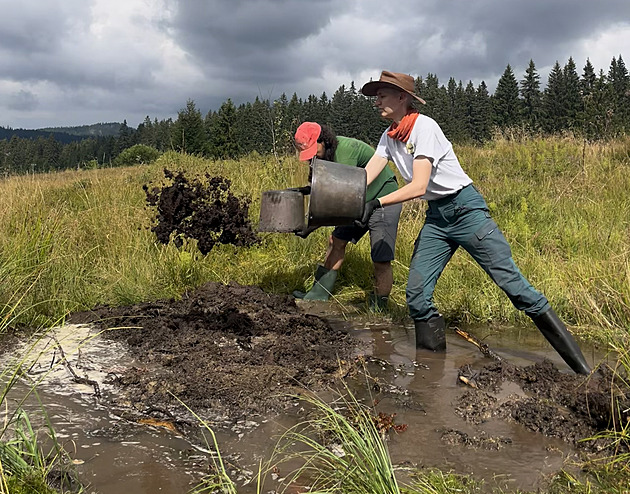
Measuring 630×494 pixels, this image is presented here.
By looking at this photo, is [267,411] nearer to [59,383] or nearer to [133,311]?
[59,383]

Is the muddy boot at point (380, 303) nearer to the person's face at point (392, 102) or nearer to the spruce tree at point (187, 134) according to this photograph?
the person's face at point (392, 102)

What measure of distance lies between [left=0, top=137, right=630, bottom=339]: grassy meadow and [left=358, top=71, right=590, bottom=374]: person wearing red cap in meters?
0.49

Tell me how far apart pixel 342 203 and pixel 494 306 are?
193 cm

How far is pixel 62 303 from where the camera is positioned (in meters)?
4.82

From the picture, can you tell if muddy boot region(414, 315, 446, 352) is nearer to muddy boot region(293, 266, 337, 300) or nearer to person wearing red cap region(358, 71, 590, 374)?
person wearing red cap region(358, 71, 590, 374)

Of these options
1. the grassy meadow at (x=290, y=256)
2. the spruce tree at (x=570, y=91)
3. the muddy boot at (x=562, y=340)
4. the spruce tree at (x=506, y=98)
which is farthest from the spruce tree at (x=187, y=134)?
the spruce tree at (x=506, y=98)

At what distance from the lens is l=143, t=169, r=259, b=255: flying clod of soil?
4.20 meters

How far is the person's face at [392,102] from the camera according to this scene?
3.71m

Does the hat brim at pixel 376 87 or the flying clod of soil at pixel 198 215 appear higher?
the hat brim at pixel 376 87

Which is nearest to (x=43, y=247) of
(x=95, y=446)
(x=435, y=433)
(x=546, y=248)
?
(x=95, y=446)

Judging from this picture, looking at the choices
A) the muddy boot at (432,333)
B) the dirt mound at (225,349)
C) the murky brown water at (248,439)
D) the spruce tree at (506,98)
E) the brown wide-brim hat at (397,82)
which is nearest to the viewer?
the murky brown water at (248,439)

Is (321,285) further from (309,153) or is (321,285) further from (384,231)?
(309,153)

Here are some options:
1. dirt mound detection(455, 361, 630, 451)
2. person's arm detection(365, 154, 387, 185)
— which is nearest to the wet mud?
dirt mound detection(455, 361, 630, 451)

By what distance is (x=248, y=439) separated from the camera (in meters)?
2.70
